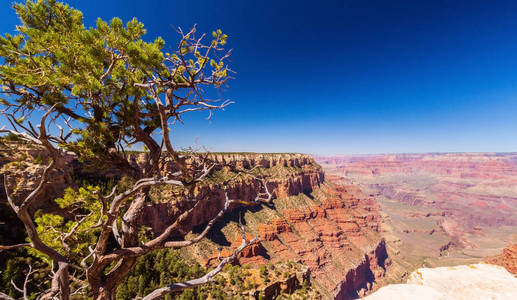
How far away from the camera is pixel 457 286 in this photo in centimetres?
638

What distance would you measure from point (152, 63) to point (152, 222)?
161 ft

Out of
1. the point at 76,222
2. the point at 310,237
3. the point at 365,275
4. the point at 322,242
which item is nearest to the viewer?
the point at 76,222

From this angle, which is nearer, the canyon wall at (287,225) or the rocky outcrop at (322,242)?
the canyon wall at (287,225)

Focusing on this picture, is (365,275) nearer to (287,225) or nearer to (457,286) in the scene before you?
(287,225)

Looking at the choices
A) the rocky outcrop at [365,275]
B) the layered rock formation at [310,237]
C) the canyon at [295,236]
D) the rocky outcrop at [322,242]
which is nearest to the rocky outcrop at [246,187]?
the canyon at [295,236]

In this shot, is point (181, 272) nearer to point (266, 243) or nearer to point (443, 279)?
point (443, 279)

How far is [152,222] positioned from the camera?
44844 millimetres

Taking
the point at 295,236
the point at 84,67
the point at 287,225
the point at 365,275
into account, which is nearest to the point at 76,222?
the point at 84,67

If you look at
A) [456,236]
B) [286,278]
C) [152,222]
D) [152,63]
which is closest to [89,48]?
[152,63]

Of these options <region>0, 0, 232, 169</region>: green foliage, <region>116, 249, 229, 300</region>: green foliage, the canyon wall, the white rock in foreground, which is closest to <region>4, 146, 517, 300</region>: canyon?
the white rock in foreground

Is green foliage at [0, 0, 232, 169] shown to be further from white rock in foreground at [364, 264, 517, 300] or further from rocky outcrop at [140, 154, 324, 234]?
rocky outcrop at [140, 154, 324, 234]

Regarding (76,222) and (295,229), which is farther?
(295,229)

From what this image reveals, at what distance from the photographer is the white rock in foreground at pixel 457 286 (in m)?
5.61

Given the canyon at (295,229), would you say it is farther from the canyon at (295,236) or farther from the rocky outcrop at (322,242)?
the canyon at (295,236)
